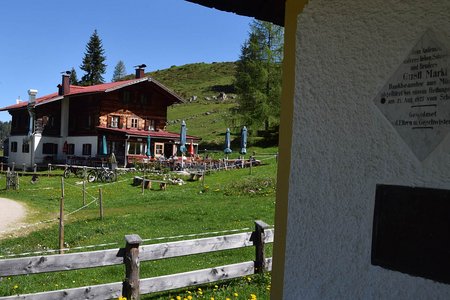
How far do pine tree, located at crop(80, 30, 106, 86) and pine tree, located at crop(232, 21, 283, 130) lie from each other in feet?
158

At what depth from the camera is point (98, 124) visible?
4338 cm

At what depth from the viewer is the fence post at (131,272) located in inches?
240

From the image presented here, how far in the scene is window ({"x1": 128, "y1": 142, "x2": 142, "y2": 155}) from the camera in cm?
4175

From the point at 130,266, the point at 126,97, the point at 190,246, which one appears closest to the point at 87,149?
the point at 126,97

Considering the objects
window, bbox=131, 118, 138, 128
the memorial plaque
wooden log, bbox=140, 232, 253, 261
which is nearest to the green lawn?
wooden log, bbox=140, 232, 253, 261

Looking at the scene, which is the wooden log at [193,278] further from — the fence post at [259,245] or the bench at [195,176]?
the bench at [195,176]

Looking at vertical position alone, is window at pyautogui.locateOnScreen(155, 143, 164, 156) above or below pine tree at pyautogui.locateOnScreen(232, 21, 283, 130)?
below

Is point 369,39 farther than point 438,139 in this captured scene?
Yes

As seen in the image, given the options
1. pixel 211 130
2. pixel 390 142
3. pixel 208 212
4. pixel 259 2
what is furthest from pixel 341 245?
pixel 211 130

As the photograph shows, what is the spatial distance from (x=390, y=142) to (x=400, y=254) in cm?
59

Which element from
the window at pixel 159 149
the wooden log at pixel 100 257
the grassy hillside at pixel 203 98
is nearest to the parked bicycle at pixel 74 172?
the window at pixel 159 149

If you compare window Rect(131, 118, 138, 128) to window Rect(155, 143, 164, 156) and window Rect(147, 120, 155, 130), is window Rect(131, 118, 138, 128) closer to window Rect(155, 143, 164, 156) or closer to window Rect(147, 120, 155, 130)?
window Rect(147, 120, 155, 130)

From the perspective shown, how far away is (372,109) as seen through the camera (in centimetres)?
267

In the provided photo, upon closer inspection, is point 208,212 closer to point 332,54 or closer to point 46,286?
point 46,286
